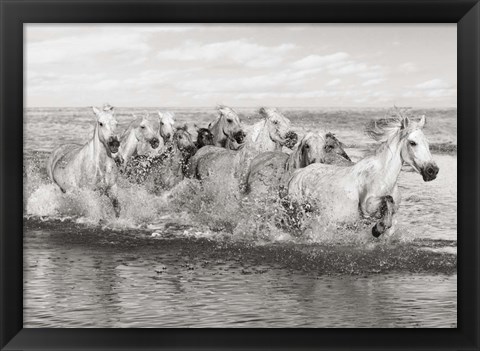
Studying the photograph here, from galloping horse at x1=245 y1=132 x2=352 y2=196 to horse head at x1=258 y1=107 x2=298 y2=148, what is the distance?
5 centimetres

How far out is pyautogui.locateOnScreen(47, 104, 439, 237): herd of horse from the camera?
452 cm

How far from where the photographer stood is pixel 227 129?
15.0 ft

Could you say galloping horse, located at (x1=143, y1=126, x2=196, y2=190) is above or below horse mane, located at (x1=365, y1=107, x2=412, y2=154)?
below

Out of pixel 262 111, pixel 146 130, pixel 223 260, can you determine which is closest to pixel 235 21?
pixel 262 111

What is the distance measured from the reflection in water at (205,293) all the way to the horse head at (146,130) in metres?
0.50

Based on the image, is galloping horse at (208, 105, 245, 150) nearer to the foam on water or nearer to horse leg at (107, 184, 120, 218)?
the foam on water

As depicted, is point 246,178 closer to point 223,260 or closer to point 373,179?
point 223,260

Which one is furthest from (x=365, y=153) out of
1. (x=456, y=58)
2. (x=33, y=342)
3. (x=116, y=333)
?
(x=33, y=342)

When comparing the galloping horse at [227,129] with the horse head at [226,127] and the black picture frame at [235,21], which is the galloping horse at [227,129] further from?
the black picture frame at [235,21]

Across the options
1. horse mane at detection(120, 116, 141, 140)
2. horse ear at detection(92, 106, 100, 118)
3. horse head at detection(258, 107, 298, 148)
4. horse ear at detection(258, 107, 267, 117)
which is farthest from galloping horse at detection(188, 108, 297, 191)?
horse ear at detection(92, 106, 100, 118)

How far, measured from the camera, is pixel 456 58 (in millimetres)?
4523

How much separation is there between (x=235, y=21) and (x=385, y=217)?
118 cm

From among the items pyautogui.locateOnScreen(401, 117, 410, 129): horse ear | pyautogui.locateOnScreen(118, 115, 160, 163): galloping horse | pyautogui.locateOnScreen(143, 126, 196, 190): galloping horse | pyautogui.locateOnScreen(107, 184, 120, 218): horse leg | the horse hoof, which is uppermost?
pyautogui.locateOnScreen(401, 117, 410, 129): horse ear
